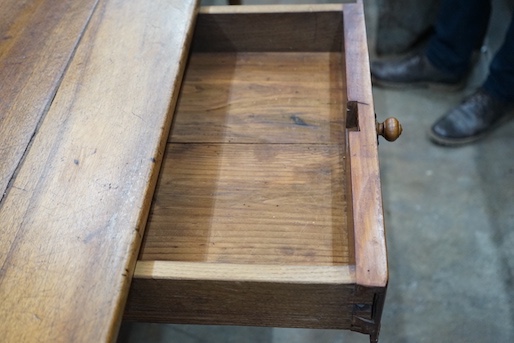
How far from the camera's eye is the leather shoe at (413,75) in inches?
60.1

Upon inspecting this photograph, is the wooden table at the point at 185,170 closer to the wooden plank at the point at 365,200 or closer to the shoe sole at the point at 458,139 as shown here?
the wooden plank at the point at 365,200

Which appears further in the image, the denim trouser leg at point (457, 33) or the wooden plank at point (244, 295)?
the denim trouser leg at point (457, 33)

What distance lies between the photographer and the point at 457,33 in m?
1.41

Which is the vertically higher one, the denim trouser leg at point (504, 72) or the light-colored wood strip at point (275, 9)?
the light-colored wood strip at point (275, 9)

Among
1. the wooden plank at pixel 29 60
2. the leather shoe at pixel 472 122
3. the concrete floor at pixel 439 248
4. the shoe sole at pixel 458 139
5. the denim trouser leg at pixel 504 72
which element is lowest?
the concrete floor at pixel 439 248

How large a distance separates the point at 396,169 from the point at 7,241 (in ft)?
3.46

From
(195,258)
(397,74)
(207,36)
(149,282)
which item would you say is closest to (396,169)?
(397,74)

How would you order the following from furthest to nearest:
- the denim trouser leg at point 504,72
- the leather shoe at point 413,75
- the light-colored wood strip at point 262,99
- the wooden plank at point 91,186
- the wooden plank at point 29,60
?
the leather shoe at point 413,75 < the denim trouser leg at point 504,72 < the light-colored wood strip at point 262,99 < the wooden plank at point 29,60 < the wooden plank at point 91,186

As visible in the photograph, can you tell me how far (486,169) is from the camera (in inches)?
52.5

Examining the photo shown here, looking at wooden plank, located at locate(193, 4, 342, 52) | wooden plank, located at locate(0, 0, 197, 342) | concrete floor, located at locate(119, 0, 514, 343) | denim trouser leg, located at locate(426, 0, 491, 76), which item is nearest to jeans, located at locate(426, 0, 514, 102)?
denim trouser leg, located at locate(426, 0, 491, 76)

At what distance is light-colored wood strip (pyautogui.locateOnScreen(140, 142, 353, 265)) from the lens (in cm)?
67

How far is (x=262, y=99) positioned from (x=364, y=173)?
317 millimetres

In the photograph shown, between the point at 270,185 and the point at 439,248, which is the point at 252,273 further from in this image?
the point at 439,248

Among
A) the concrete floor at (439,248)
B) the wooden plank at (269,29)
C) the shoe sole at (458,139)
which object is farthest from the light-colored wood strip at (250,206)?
the shoe sole at (458,139)
